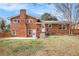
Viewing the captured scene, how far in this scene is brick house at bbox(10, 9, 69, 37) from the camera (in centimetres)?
272

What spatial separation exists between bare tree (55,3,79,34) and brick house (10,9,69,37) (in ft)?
0.23

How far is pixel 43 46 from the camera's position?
107 inches

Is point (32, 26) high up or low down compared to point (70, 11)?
down

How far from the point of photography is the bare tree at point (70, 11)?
2.73 metres

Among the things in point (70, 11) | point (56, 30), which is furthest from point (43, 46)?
point (70, 11)

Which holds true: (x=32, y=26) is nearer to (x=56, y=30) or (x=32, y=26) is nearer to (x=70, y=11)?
(x=56, y=30)

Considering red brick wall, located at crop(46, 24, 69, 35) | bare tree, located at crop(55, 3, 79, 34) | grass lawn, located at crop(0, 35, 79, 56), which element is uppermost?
bare tree, located at crop(55, 3, 79, 34)

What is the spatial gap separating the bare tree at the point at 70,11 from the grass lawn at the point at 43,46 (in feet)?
0.48

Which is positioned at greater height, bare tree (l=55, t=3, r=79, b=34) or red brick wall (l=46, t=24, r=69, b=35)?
bare tree (l=55, t=3, r=79, b=34)

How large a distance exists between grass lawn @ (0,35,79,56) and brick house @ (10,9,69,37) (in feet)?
0.24

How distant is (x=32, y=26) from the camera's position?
9.00 ft

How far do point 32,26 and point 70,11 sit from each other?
48cm

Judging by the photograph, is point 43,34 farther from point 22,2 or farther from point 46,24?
point 22,2

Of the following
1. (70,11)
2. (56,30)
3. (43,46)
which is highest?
(70,11)
